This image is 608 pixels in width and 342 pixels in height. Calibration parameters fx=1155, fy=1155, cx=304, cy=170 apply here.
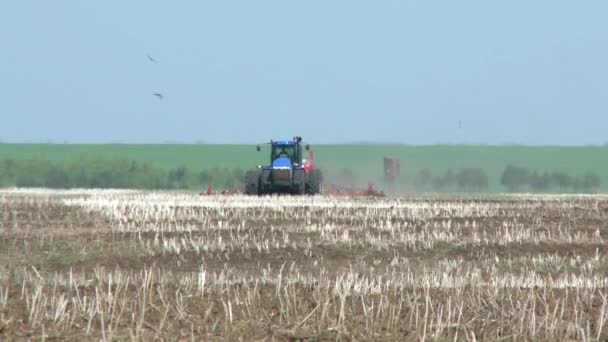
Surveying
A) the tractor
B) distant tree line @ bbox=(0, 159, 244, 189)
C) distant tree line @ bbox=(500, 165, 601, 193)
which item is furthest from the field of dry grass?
distant tree line @ bbox=(0, 159, 244, 189)

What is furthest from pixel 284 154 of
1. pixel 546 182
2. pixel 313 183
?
pixel 546 182

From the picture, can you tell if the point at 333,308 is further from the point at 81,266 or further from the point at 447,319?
the point at 81,266

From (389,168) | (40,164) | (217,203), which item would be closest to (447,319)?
(217,203)

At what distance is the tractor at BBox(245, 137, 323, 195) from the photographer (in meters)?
38.8

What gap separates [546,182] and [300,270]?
55.3 metres

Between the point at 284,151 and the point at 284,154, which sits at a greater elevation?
the point at 284,151

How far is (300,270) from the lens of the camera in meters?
17.8

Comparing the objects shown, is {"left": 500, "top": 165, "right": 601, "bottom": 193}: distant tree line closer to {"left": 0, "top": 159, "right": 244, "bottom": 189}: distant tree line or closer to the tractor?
{"left": 0, "top": 159, "right": 244, "bottom": 189}: distant tree line

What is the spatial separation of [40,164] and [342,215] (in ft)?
159

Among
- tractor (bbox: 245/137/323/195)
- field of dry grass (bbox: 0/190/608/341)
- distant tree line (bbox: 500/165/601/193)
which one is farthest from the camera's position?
distant tree line (bbox: 500/165/601/193)

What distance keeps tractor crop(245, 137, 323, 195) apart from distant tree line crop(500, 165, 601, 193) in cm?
3337

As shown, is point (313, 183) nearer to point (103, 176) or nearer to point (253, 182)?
point (253, 182)

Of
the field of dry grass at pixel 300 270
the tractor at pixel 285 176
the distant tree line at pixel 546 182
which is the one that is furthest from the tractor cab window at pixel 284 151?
the distant tree line at pixel 546 182

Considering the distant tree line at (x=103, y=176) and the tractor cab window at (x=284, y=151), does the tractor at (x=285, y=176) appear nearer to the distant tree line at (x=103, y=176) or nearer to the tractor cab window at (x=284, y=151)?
the tractor cab window at (x=284, y=151)
